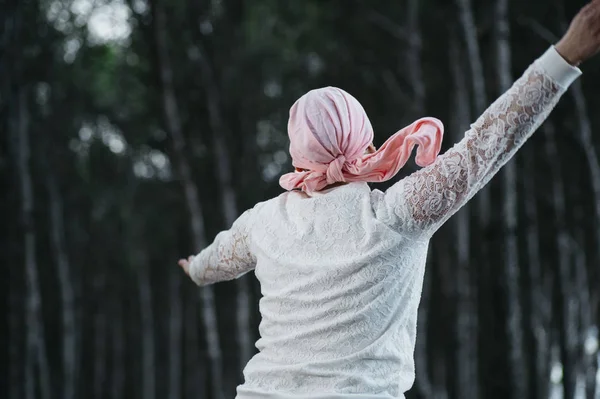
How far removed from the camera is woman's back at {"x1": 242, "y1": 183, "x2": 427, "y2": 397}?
83.4 inches

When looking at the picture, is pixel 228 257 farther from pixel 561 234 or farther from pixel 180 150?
pixel 561 234

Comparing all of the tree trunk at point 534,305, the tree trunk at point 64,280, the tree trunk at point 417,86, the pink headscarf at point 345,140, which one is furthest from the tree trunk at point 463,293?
the pink headscarf at point 345,140

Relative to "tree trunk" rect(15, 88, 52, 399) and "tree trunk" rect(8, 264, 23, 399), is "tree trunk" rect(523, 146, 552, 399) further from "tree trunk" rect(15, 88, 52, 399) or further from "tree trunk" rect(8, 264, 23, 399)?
"tree trunk" rect(8, 264, 23, 399)

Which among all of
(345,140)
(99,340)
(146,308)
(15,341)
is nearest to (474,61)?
(15,341)

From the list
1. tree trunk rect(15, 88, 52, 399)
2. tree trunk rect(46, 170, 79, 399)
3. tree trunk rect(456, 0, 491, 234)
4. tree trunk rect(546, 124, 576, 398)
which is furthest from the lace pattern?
tree trunk rect(46, 170, 79, 399)

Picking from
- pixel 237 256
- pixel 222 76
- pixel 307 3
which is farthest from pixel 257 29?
pixel 237 256

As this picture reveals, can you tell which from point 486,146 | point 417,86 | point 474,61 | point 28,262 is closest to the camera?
point 486,146

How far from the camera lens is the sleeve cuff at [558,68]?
1.98m

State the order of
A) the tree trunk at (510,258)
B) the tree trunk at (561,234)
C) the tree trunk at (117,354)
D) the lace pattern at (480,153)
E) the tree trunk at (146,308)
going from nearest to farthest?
the lace pattern at (480,153) → the tree trunk at (510,258) → the tree trunk at (561,234) → the tree trunk at (146,308) → the tree trunk at (117,354)

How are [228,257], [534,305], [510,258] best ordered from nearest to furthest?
1. [228,257]
2. [510,258]
3. [534,305]

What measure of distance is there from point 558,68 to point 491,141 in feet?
0.69

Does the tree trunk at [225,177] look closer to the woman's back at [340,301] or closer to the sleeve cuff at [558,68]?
the woman's back at [340,301]

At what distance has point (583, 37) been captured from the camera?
6.34 ft

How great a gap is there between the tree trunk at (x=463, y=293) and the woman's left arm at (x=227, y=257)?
7.88m
